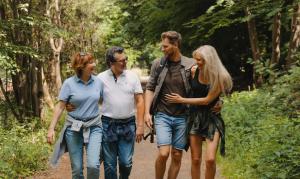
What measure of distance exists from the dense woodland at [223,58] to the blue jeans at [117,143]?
6.16 feet

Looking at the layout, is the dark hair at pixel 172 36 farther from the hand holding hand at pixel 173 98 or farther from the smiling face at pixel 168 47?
the hand holding hand at pixel 173 98

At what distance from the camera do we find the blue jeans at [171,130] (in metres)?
6.33

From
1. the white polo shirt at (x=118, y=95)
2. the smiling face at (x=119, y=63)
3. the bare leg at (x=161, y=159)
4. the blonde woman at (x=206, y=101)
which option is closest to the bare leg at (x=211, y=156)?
the blonde woman at (x=206, y=101)

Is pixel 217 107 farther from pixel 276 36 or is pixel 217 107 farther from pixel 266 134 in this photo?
pixel 276 36

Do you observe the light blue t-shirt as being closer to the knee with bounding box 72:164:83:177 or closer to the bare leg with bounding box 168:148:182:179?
the knee with bounding box 72:164:83:177

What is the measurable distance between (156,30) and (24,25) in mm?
8801

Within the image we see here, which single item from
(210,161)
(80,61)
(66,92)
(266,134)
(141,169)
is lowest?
(141,169)

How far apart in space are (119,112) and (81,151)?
2.18 ft

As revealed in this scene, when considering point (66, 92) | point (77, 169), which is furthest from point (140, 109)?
point (77, 169)

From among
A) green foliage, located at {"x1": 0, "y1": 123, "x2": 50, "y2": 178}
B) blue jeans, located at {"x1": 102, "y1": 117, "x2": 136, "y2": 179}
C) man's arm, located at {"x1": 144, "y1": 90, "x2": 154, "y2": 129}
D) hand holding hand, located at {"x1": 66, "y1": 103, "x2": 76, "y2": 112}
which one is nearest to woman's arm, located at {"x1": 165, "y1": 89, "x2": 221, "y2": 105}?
man's arm, located at {"x1": 144, "y1": 90, "x2": 154, "y2": 129}

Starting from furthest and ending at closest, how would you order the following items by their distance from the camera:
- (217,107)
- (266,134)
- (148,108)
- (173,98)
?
(266,134) → (148,108) → (173,98) → (217,107)

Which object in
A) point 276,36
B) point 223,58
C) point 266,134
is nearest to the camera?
point 266,134

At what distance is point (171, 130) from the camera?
639 centimetres

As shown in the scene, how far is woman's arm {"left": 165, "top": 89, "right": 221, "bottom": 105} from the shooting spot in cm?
593
